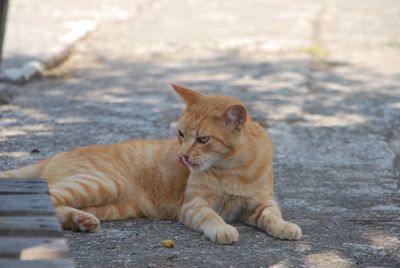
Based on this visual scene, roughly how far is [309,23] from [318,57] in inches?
74.0

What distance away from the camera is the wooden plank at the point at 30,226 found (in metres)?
3.06

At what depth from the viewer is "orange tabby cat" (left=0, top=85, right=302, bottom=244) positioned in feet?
14.2

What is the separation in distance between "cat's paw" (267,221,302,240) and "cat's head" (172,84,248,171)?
19.0 inches

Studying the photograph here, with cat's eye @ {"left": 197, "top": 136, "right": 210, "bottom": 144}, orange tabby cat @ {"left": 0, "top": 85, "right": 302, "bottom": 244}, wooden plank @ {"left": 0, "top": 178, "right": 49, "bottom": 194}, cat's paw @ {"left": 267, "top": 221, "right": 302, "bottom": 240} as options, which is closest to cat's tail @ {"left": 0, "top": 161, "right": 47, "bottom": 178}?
orange tabby cat @ {"left": 0, "top": 85, "right": 302, "bottom": 244}

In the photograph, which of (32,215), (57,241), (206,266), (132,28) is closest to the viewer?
(57,241)

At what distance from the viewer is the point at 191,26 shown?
10.8 m

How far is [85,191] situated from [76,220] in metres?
0.28

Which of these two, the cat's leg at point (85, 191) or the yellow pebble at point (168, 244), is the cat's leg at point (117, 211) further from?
the yellow pebble at point (168, 244)

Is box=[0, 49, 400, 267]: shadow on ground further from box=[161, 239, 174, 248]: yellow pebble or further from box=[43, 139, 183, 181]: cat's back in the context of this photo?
box=[43, 139, 183, 181]: cat's back

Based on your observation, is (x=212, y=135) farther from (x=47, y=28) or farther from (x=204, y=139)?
(x=47, y=28)

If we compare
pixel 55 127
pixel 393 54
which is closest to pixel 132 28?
pixel 393 54

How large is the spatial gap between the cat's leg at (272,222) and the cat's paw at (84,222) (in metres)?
0.87

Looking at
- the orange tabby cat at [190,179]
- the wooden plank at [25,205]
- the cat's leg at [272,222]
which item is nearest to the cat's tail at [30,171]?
the orange tabby cat at [190,179]

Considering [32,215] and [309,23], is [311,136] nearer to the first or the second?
[32,215]
